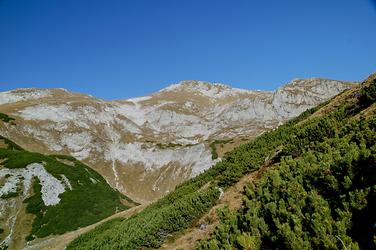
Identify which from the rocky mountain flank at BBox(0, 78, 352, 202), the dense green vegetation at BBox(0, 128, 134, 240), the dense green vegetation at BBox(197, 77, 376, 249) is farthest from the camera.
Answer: the rocky mountain flank at BBox(0, 78, 352, 202)

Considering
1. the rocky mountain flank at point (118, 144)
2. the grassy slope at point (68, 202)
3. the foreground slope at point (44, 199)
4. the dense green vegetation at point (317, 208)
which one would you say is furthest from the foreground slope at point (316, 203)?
the rocky mountain flank at point (118, 144)

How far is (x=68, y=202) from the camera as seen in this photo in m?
84.0

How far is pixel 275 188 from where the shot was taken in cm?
1593

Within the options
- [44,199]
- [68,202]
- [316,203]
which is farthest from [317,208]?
[68,202]

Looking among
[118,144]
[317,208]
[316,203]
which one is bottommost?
[317,208]

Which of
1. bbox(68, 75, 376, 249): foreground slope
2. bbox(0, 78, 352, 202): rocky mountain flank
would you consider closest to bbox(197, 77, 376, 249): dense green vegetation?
bbox(68, 75, 376, 249): foreground slope

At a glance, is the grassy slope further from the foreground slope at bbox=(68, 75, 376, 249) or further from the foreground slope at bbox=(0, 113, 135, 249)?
the foreground slope at bbox=(68, 75, 376, 249)

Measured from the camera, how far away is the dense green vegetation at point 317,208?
10.7 meters

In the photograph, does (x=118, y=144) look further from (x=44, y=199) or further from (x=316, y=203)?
(x=316, y=203)

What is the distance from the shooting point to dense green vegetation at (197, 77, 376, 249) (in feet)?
35.0

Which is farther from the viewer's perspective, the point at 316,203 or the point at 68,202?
the point at 68,202

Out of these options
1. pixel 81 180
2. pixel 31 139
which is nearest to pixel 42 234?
pixel 81 180

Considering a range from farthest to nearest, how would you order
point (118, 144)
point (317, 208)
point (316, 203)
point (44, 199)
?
point (118, 144) → point (44, 199) → point (316, 203) → point (317, 208)

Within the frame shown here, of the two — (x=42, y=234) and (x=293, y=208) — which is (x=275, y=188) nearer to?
(x=293, y=208)
